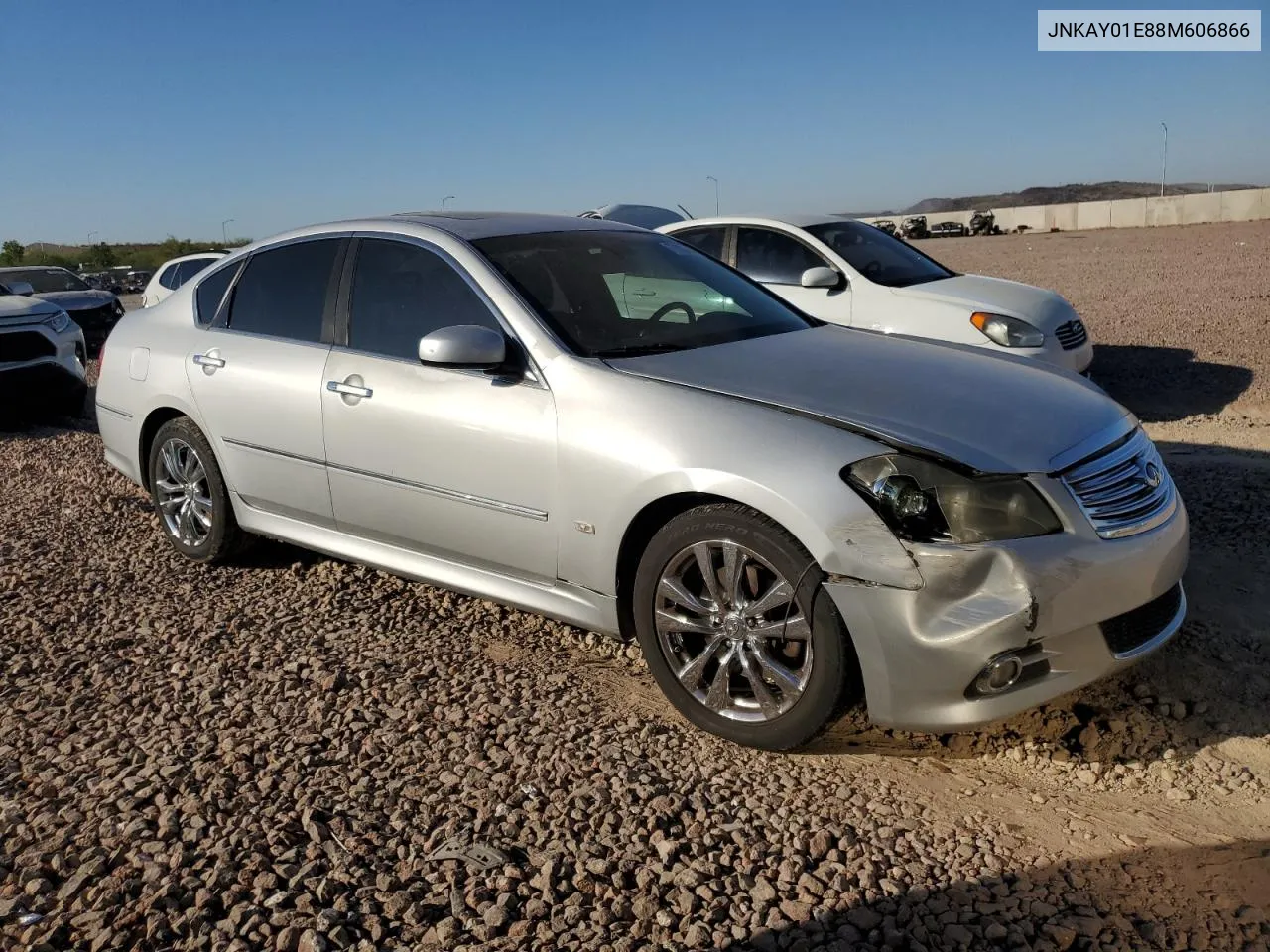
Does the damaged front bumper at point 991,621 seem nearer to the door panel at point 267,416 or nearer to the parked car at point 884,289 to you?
the door panel at point 267,416

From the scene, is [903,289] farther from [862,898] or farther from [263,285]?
[862,898]

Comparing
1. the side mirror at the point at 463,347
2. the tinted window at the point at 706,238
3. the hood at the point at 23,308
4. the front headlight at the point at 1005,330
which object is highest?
the tinted window at the point at 706,238

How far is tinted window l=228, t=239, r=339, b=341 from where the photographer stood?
15.9ft

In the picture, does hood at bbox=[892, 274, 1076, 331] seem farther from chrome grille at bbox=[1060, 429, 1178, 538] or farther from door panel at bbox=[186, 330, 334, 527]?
door panel at bbox=[186, 330, 334, 527]

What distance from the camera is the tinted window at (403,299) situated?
4301 millimetres

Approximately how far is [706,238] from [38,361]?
649cm

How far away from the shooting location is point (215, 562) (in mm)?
5480

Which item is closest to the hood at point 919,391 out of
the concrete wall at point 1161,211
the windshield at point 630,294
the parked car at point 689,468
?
the parked car at point 689,468

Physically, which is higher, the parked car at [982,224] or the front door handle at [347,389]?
the front door handle at [347,389]

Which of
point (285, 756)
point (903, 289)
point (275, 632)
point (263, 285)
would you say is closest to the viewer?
point (285, 756)

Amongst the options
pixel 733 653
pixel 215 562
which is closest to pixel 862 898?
pixel 733 653

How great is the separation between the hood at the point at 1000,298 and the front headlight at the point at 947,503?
18.0 ft

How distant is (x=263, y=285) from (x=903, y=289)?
5218 mm

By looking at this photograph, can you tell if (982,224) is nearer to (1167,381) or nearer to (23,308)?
(1167,381)
